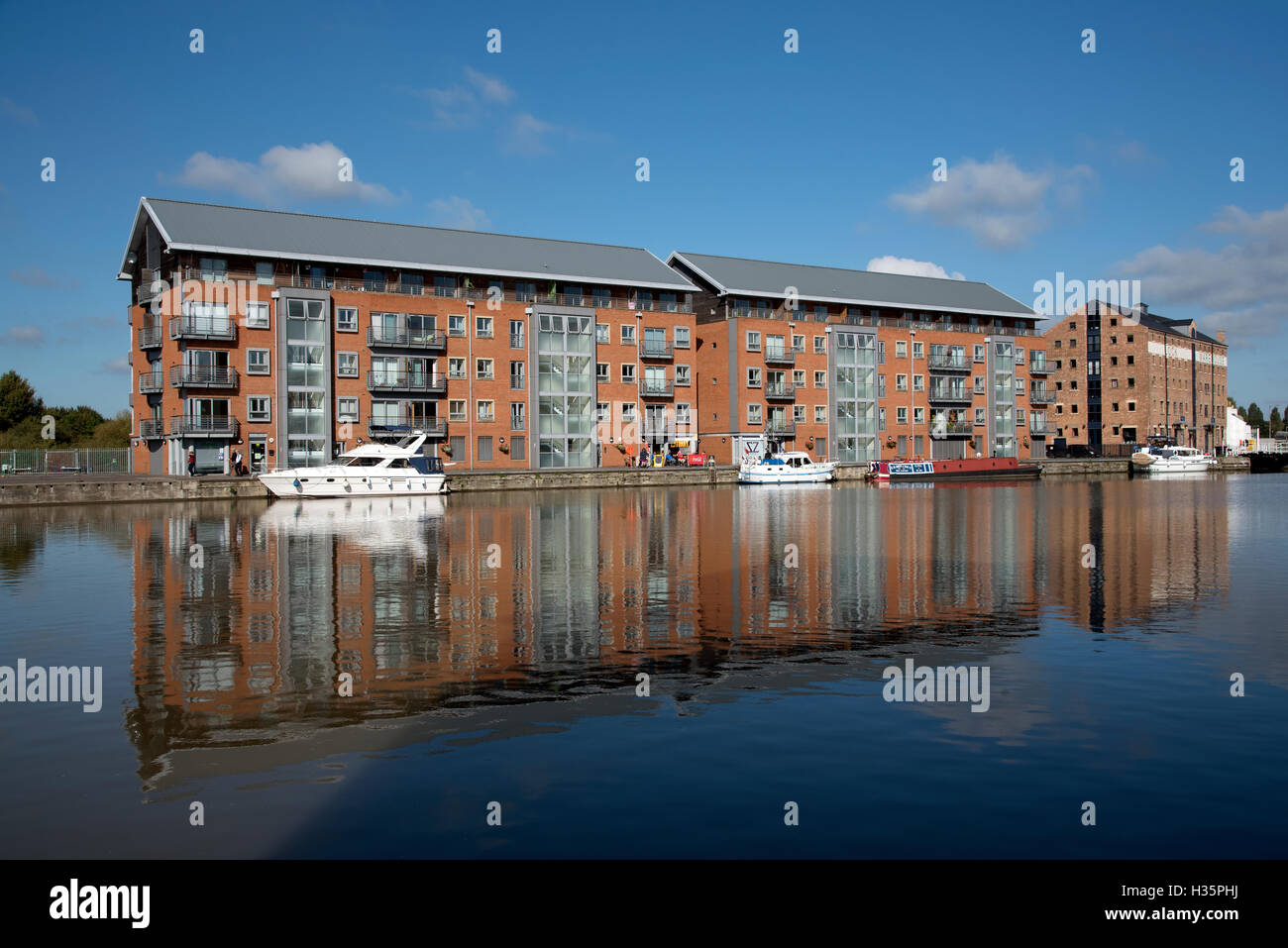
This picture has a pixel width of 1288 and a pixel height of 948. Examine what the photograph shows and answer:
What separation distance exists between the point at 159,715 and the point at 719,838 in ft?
21.3

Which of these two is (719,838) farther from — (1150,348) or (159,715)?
(1150,348)

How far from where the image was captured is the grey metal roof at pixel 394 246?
63.0 meters

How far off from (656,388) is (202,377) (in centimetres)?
3360

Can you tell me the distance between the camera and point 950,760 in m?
8.69

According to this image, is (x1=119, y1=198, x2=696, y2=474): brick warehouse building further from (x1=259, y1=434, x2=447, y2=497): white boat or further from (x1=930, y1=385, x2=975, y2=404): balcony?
(x1=930, y1=385, x2=975, y2=404): balcony

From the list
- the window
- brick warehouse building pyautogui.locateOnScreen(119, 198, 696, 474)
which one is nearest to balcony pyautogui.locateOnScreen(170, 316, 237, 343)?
brick warehouse building pyautogui.locateOnScreen(119, 198, 696, 474)

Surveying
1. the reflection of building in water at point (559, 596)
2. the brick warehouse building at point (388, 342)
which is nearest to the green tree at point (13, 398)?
the brick warehouse building at point (388, 342)

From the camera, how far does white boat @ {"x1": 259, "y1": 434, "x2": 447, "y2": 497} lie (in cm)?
5447

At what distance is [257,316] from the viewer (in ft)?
205

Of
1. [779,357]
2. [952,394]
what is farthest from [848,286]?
[952,394]

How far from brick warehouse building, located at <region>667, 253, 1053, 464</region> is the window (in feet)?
116

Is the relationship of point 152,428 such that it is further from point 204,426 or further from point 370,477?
point 370,477

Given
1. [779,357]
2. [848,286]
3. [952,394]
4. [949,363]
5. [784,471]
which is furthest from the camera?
[952,394]
